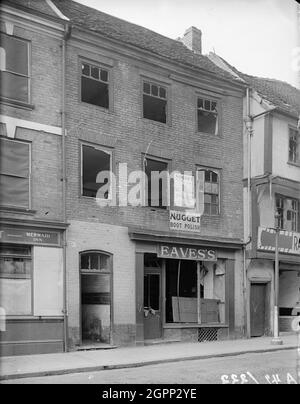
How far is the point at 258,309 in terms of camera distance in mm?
16953

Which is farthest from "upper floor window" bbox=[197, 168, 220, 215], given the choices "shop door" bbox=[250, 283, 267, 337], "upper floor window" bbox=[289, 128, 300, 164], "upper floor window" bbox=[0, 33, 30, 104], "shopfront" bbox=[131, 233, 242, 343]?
"upper floor window" bbox=[0, 33, 30, 104]

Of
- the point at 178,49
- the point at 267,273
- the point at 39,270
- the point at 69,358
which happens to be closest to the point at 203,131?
the point at 178,49

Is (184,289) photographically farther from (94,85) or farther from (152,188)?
(94,85)

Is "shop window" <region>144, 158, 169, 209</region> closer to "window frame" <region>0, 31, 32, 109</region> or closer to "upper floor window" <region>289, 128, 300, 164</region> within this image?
→ "window frame" <region>0, 31, 32, 109</region>

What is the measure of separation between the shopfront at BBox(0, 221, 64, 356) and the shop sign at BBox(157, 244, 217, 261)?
320 cm

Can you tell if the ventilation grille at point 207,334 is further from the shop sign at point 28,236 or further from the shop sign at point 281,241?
the shop sign at point 28,236

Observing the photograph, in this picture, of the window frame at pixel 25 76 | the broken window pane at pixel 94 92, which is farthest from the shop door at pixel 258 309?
the window frame at pixel 25 76

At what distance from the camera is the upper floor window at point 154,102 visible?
14.8m

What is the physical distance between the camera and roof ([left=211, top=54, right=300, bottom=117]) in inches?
675

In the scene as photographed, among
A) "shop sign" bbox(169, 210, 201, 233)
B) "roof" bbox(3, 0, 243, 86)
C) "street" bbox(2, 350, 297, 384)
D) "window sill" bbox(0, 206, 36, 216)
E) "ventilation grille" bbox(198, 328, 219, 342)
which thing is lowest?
"ventilation grille" bbox(198, 328, 219, 342)

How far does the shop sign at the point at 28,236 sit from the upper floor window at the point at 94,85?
354cm

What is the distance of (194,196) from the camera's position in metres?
15.3

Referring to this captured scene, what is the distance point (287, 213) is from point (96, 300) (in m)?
7.58

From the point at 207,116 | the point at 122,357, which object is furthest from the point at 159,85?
the point at 122,357
